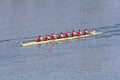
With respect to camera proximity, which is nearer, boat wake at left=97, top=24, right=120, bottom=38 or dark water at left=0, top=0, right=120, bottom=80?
dark water at left=0, top=0, right=120, bottom=80

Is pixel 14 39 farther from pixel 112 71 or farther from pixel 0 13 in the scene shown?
pixel 0 13

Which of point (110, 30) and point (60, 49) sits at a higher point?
point (110, 30)

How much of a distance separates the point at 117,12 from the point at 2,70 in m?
36.2

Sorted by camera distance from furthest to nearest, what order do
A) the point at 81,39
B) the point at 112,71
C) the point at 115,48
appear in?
1. the point at 81,39
2. the point at 115,48
3. the point at 112,71

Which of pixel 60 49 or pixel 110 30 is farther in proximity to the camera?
pixel 110 30

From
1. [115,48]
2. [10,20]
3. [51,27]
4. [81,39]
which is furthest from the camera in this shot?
[10,20]

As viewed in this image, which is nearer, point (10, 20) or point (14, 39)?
point (14, 39)

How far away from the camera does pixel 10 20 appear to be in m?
66.1

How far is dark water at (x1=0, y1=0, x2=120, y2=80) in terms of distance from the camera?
36312 millimetres

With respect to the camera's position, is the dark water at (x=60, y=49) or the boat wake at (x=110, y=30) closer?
the dark water at (x=60, y=49)

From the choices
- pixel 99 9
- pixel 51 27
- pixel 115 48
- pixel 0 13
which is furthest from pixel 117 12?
pixel 115 48

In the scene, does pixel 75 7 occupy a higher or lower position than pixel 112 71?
higher

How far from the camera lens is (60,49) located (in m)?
43.8

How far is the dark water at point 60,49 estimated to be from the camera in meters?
36.3
